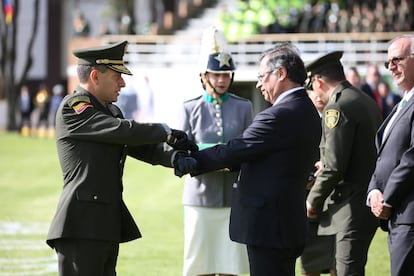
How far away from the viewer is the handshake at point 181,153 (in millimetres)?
5766

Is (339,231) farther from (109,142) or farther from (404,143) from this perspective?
(109,142)

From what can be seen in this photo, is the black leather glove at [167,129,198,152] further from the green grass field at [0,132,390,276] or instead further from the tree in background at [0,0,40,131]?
the tree in background at [0,0,40,131]

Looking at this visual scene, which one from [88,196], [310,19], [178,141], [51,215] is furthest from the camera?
[310,19]

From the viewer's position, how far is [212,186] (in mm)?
7395

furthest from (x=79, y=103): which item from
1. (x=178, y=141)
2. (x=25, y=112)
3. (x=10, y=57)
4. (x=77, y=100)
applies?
(x=25, y=112)

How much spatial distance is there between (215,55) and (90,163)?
2336mm

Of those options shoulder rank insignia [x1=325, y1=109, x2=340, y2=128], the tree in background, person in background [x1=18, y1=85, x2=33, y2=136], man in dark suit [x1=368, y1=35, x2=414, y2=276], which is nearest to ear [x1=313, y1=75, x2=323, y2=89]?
shoulder rank insignia [x1=325, y1=109, x2=340, y2=128]

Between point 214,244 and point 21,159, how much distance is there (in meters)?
15.5

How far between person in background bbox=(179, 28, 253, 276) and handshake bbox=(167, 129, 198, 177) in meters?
1.32

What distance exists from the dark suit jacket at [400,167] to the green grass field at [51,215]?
3.51m

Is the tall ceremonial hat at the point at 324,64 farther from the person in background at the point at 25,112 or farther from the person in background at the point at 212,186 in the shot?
the person in background at the point at 25,112

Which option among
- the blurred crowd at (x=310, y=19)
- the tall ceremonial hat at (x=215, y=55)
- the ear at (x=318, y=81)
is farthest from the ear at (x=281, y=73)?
the blurred crowd at (x=310, y=19)

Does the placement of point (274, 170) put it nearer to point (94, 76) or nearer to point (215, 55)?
point (94, 76)

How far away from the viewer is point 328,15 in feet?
87.1
